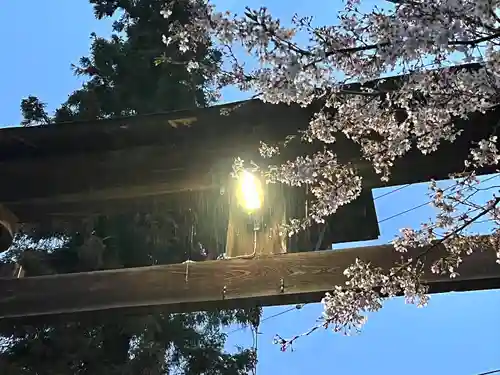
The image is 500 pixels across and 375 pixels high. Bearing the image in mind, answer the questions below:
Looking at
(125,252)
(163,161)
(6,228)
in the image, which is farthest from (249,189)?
(125,252)

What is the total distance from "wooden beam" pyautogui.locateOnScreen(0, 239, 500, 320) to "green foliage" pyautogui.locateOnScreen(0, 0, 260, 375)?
5.15 feet

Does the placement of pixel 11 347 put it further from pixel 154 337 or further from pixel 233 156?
pixel 233 156

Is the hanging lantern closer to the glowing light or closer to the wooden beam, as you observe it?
the wooden beam

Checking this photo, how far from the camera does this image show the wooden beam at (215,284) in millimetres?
2248

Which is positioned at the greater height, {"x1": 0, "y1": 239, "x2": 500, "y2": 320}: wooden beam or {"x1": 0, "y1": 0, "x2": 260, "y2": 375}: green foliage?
{"x1": 0, "y1": 0, "x2": 260, "y2": 375}: green foliage

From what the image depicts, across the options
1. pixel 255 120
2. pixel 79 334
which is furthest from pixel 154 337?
pixel 255 120

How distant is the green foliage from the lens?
5031mm

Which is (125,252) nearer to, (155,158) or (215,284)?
(155,158)

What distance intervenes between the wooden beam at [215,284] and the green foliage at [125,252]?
5.15ft

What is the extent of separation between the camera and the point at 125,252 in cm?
566

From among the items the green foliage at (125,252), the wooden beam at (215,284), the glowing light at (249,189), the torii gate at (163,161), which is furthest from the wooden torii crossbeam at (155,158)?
the green foliage at (125,252)

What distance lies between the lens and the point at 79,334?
5.19m

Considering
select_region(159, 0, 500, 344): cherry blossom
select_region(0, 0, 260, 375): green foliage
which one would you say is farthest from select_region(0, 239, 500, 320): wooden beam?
select_region(0, 0, 260, 375): green foliage

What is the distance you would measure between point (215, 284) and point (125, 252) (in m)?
3.46
